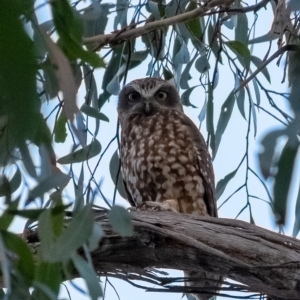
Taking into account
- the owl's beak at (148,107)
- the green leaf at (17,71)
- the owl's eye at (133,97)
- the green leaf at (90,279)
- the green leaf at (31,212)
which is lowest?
the green leaf at (90,279)

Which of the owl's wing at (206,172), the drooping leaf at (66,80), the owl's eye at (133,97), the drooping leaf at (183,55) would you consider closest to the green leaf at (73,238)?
the drooping leaf at (66,80)

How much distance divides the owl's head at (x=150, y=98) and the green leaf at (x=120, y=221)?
67.3 inches

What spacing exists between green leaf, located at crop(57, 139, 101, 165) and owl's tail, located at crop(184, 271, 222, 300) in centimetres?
34

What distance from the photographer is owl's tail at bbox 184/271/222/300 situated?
134 centimetres

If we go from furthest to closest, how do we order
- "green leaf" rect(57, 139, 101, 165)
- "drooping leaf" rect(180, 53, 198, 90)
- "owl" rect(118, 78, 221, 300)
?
"owl" rect(118, 78, 221, 300) → "drooping leaf" rect(180, 53, 198, 90) → "green leaf" rect(57, 139, 101, 165)

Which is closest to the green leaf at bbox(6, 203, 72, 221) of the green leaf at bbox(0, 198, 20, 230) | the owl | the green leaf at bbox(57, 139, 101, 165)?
the green leaf at bbox(0, 198, 20, 230)

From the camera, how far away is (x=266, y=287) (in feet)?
4.57

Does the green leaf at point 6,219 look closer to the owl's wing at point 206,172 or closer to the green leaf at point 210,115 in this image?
the green leaf at point 210,115

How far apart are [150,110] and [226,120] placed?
0.78m

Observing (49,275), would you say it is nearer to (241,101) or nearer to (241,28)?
(241,101)

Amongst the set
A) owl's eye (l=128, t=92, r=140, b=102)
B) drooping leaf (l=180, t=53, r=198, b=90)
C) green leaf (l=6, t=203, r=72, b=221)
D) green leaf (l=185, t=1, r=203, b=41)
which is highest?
owl's eye (l=128, t=92, r=140, b=102)

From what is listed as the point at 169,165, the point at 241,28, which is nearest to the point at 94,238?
the point at 241,28

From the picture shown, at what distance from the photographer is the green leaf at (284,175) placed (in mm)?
738

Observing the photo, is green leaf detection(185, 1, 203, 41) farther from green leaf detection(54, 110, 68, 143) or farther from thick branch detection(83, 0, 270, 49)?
green leaf detection(54, 110, 68, 143)
